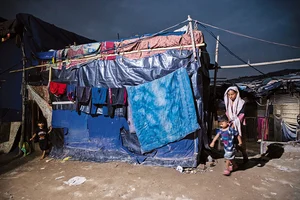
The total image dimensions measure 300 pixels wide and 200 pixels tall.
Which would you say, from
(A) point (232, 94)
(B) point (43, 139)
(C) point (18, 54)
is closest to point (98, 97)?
(B) point (43, 139)

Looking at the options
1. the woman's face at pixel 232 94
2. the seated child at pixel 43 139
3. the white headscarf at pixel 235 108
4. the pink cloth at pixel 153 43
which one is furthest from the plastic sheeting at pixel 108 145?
the pink cloth at pixel 153 43

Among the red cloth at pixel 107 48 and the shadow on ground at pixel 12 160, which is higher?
the red cloth at pixel 107 48

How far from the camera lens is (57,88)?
5.96 m

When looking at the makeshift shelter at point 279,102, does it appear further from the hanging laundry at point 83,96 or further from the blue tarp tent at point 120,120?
the hanging laundry at point 83,96

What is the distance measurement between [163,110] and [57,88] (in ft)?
12.6

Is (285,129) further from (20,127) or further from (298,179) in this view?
(20,127)

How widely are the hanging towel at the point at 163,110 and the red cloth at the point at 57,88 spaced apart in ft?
8.41

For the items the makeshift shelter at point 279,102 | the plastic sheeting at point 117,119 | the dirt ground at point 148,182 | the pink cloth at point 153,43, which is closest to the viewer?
the dirt ground at point 148,182

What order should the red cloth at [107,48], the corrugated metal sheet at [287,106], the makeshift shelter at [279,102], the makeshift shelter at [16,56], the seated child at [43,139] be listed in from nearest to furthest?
the red cloth at [107,48] → the seated child at [43,139] → the makeshift shelter at [16,56] → the makeshift shelter at [279,102] → the corrugated metal sheet at [287,106]

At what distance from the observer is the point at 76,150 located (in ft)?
19.5

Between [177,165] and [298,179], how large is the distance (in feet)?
9.29

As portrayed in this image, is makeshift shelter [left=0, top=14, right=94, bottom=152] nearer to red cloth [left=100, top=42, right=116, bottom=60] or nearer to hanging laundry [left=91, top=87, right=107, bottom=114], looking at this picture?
hanging laundry [left=91, top=87, right=107, bottom=114]

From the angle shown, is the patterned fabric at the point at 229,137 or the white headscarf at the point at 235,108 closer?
the patterned fabric at the point at 229,137

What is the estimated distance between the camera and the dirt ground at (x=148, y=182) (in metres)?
3.44
